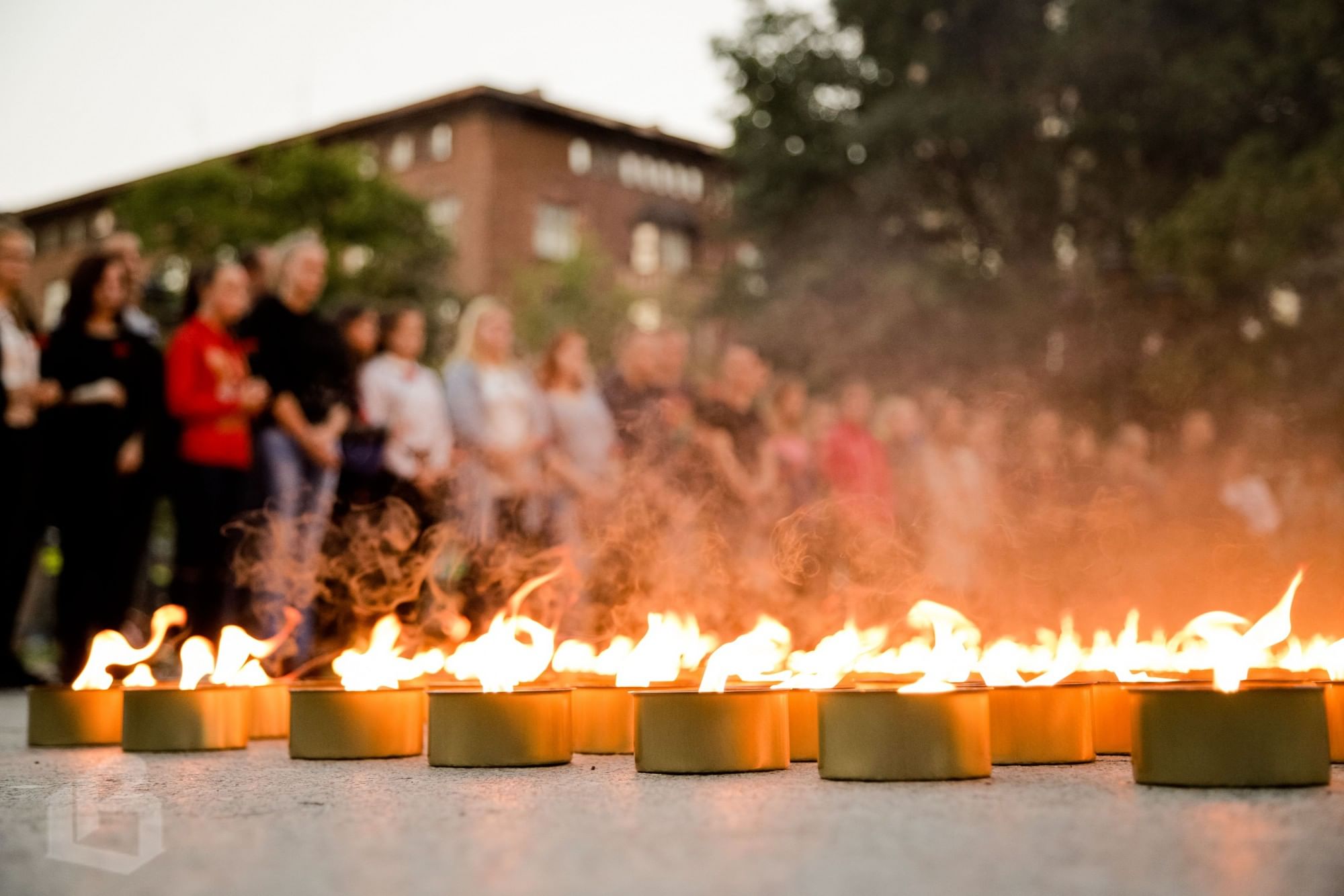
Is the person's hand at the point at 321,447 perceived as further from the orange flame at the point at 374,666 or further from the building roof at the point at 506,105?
the building roof at the point at 506,105

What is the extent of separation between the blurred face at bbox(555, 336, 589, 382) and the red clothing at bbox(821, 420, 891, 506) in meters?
2.27

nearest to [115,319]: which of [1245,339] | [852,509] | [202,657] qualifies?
[202,657]

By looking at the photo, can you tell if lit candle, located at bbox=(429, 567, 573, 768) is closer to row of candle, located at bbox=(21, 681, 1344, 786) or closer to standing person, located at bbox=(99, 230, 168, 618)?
row of candle, located at bbox=(21, 681, 1344, 786)

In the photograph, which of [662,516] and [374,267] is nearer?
[662,516]

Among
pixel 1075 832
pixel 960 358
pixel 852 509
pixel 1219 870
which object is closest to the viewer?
pixel 1219 870

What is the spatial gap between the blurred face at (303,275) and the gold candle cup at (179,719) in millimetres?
3406

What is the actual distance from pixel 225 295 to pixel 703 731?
4.79 meters

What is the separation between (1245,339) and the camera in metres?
17.9

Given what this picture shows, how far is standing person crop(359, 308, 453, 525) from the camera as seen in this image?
8539 millimetres

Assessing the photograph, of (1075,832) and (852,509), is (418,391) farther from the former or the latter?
(1075,832)

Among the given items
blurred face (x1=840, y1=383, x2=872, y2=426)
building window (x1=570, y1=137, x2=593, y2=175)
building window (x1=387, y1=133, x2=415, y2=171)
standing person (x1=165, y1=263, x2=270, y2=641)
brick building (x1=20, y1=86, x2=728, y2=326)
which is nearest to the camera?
standing person (x1=165, y1=263, x2=270, y2=641)

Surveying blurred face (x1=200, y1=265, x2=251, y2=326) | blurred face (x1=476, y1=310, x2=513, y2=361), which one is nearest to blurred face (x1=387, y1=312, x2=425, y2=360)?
blurred face (x1=476, y1=310, x2=513, y2=361)

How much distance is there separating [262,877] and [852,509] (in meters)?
8.56

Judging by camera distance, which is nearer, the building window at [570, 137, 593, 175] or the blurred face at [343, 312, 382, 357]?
the blurred face at [343, 312, 382, 357]
